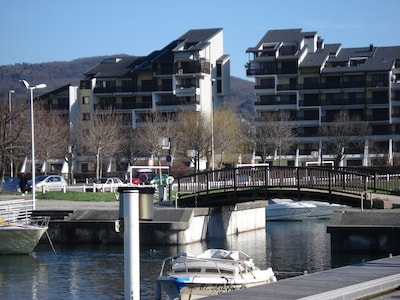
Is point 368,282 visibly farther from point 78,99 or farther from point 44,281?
point 78,99

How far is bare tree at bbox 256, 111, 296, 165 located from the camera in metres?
110

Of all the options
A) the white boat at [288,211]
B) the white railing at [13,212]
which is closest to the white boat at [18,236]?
the white railing at [13,212]

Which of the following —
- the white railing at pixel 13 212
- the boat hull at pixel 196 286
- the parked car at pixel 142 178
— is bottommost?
the boat hull at pixel 196 286

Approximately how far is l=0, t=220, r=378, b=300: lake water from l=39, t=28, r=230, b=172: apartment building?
6397cm

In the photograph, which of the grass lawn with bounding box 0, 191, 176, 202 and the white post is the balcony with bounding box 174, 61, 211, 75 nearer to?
the grass lawn with bounding box 0, 191, 176, 202

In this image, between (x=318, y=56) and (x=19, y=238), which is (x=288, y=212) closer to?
(x=19, y=238)

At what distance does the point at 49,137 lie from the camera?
315 ft

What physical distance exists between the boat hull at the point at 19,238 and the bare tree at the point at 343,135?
2678 inches

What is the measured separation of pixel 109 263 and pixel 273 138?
71.2 meters

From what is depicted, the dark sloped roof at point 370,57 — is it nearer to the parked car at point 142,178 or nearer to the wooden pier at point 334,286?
the parked car at point 142,178

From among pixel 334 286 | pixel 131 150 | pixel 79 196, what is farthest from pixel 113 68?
pixel 334 286

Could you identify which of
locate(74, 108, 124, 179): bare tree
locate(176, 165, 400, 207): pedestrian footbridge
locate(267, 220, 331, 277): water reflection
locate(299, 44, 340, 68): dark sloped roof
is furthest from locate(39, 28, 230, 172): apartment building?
locate(176, 165, 400, 207): pedestrian footbridge

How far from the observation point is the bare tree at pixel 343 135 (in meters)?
109

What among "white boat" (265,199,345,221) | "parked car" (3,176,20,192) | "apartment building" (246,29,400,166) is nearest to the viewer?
"white boat" (265,199,345,221)
